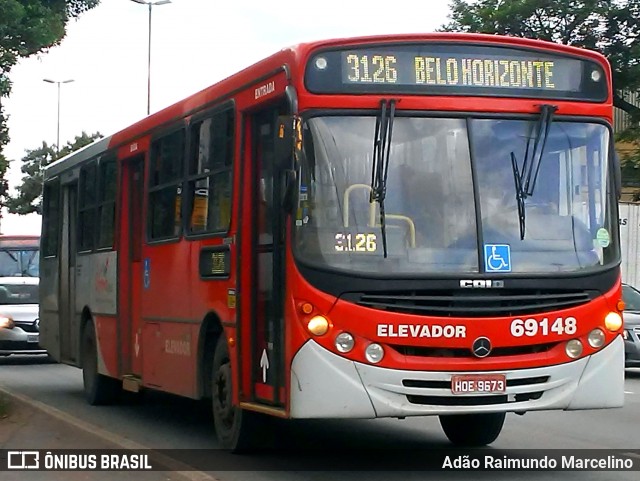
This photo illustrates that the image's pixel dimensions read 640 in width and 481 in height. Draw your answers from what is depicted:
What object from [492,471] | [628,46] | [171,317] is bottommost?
[492,471]

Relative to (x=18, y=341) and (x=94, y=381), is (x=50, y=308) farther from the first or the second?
(x=18, y=341)

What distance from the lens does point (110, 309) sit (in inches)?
594

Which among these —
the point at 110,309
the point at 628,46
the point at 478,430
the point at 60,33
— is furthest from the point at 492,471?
the point at 628,46

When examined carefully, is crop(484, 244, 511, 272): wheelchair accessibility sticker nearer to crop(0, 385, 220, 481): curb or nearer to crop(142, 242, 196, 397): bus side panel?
crop(0, 385, 220, 481): curb

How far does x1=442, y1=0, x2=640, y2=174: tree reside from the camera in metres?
28.9

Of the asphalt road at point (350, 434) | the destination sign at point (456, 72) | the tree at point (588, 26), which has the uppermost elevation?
the tree at point (588, 26)

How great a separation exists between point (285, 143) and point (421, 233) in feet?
3.77

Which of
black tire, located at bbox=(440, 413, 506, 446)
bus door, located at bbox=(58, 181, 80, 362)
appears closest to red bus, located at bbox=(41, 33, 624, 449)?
black tire, located at bbox=(440, 413, 506, 446)

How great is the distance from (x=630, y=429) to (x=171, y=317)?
468cm

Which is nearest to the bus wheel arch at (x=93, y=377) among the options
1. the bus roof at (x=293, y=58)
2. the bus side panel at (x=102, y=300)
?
the bus side panel at (x=102, y=300)

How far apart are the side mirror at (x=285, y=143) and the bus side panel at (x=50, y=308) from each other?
9267 mm

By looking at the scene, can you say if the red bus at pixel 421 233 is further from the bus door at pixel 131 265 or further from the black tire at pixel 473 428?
the bus door at pixel 131 265

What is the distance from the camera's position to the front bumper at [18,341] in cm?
2348

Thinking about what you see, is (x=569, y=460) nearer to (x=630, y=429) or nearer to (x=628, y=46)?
(x=630, y=429)
